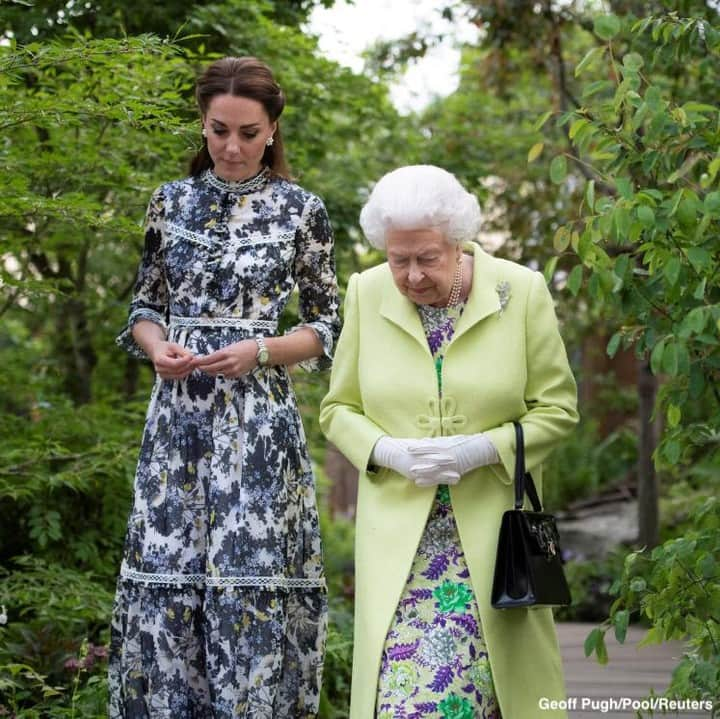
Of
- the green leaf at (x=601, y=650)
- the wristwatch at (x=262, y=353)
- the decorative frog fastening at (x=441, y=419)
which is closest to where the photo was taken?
the decorative frog fastening at (x=441, y=419)

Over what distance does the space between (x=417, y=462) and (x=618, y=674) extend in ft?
12.5

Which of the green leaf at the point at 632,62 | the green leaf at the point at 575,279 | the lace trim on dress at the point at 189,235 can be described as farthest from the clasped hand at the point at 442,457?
the green leaf at the point at 632,62

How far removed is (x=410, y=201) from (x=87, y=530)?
3220 millimetres

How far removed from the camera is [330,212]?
759 cm

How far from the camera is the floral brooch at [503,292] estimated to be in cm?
389

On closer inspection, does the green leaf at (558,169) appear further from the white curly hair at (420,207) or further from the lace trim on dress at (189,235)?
the lace trim on dress at (189,235)

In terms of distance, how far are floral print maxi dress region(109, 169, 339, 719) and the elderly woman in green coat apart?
0.30 meters

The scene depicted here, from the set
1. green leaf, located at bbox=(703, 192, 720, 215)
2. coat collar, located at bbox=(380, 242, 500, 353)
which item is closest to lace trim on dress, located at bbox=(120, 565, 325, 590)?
coat collar, located at bbox=(380, 242, 500, 353)

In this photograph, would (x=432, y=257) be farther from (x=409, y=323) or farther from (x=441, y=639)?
(x=441, y=639)

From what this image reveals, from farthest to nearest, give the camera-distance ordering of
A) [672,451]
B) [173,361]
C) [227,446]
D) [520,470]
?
1. [227,446]
2. [173,361]
3. [672,451]
4. [520,470]

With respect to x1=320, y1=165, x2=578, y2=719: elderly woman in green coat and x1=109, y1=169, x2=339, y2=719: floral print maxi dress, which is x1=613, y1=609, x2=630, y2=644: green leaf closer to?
x1=320, y1=165, x2=578, y2=719: elderly woman in green coat

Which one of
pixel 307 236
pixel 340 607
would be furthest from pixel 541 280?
pixel 340 607

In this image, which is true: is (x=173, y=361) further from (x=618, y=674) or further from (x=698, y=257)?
(x=618, y=674)

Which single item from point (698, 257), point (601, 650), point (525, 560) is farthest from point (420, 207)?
point (601, 650)
